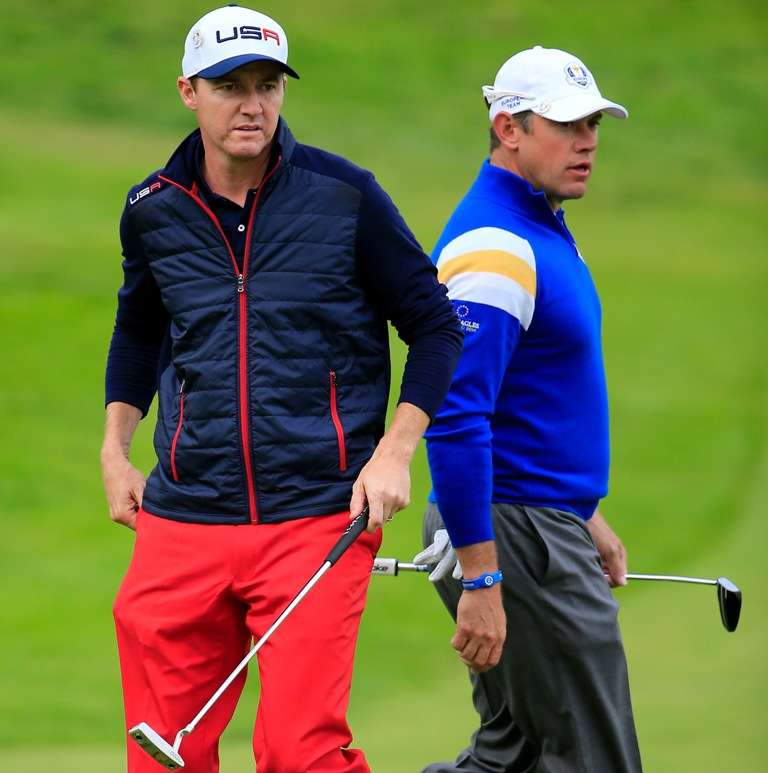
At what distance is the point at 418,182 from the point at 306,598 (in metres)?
9.60

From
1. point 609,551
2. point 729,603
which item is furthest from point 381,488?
point 729,603

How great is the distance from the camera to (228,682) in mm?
3072

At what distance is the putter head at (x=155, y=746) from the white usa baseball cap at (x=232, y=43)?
1169 mm

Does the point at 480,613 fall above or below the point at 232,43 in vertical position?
below

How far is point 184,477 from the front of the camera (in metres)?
3.25

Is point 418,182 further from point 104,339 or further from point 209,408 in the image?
point 209,408

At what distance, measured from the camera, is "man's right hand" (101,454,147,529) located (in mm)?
3486

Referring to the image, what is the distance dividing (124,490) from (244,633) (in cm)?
40

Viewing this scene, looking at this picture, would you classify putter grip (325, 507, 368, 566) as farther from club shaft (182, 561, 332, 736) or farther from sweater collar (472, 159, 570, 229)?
sweater collar (472, 159, 570, 229)

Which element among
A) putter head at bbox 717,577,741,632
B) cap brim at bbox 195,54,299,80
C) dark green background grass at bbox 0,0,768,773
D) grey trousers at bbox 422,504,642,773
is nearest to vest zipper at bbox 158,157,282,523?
cap brim at bbox 195,54,299,80

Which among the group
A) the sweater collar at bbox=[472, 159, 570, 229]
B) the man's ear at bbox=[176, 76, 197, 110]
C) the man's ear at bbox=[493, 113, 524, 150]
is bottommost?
the sweater collar at bbox=[472, 159, 570, 229]

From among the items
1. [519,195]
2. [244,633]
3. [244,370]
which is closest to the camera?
[244,370]

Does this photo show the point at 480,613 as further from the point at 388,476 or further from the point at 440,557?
the point at 388,476

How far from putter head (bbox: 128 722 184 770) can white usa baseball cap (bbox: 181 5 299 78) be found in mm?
1169
